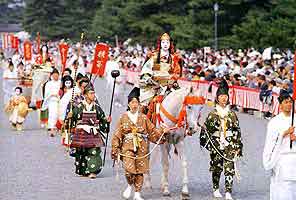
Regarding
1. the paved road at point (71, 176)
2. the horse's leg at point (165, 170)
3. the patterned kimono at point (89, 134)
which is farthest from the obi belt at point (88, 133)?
the horse's leg at point (165, 170)

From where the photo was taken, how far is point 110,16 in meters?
62.9

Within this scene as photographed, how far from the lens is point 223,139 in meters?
11.8

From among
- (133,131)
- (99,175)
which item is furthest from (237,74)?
(133,131)

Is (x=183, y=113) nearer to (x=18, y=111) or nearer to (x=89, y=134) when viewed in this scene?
(x=89, y=134)

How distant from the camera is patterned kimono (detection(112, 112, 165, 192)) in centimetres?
1155

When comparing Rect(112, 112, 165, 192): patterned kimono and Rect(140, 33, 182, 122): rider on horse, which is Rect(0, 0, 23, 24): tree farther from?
Rect(112, 112, 165, 192): patterned kimono

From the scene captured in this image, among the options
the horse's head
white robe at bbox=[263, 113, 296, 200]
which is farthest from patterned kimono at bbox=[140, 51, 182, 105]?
white robe at bbox=[263, 113, 296, 200]

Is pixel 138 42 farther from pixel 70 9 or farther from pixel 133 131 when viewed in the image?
pixel 133 131

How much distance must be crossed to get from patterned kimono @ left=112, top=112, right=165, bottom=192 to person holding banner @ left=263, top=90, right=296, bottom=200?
2.55m

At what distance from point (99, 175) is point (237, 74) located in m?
14.3

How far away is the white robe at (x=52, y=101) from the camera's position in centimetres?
1978

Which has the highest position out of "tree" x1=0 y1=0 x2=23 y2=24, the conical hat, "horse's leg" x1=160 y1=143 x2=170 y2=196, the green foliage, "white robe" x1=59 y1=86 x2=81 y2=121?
"tree" x1=0 y1=0 x2=23 y2=24

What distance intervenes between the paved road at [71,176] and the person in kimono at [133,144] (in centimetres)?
Answer: 43

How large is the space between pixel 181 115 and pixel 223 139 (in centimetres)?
65
